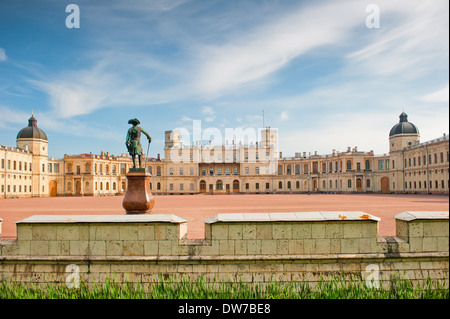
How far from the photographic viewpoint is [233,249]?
Answer: 20.4ft

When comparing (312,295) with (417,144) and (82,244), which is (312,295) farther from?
(417,144)

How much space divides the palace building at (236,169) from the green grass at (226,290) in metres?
49.0

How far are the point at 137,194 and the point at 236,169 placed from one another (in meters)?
66.6

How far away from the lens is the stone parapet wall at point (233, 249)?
6.17 metres

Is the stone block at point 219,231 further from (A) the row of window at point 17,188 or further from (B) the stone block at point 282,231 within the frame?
(A) the row of window at point 17,188

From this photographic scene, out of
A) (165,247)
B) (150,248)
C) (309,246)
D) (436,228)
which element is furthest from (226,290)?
(436,228)

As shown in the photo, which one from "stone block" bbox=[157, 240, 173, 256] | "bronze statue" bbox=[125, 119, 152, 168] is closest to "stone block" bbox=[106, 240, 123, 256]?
"stone block" bbox=[157, 240, 173, 256]

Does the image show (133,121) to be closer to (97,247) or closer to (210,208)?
(97,247)

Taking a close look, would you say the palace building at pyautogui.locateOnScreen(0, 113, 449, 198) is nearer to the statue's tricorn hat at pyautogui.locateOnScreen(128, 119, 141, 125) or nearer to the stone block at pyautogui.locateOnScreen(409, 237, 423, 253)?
the stone block at pyautogui.locateOnScreen(409, 237, 423, 253)

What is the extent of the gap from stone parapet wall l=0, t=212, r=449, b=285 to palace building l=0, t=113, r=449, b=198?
48578 millimetres

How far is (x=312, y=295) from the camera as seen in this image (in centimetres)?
573

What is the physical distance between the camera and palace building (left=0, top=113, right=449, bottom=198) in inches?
2140
